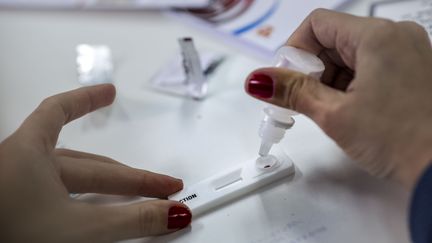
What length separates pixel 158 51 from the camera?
0.65m

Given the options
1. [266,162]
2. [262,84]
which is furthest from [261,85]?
[266,162]

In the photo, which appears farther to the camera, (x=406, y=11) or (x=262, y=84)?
(x=406, y=11)

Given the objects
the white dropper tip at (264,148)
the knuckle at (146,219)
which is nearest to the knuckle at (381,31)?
the white dropper tip at (264,148)

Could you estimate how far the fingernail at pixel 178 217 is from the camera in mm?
434

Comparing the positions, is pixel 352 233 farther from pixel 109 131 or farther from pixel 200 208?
pixel 109 131

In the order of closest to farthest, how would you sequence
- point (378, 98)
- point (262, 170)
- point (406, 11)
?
point (378, 98) < point (262, 170) < point (406, 11)

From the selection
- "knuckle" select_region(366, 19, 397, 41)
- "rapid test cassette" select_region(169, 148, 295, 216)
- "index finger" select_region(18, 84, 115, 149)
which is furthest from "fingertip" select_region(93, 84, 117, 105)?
"knuckle" select_region(366, 19, 397, 41)

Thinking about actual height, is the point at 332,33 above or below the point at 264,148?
above

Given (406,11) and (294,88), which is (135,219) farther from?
(406,11)

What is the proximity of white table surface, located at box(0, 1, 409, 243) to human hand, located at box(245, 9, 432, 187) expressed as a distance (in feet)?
0.19

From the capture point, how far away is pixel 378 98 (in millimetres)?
374

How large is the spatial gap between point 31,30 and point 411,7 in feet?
1.82

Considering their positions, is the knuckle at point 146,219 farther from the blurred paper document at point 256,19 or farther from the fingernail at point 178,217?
the blurred paper document at point 256,19

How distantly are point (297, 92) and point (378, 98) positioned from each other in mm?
65
